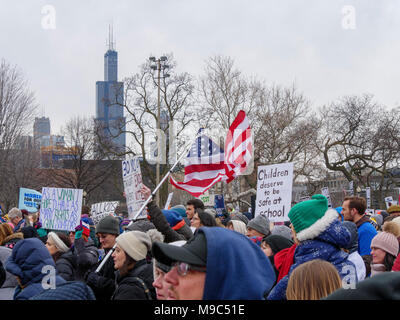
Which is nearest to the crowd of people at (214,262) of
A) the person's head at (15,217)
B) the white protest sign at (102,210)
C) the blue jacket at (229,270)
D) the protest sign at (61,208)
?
the blue jacket at (229,270)

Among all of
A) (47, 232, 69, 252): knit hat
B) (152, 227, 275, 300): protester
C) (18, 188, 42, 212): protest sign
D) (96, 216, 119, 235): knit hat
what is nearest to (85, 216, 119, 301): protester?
(96, 216, 119, 235): knit hat

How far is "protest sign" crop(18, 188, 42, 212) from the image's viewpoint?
44.1 ft

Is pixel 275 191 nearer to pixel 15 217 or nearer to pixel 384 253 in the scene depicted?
pixel 384 253

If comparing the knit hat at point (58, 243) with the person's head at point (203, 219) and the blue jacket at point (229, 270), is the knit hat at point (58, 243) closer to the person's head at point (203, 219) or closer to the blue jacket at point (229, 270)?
the person's head at point (203, 219)

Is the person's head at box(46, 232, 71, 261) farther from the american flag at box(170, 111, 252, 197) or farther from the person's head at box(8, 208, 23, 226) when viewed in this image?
the person's head at box(8, 208, 23, 226)

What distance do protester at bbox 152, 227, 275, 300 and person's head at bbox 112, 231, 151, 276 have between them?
249cm

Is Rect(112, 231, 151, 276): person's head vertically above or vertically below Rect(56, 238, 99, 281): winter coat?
above

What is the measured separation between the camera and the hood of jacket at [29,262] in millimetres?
3773

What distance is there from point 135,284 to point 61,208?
4.89 m

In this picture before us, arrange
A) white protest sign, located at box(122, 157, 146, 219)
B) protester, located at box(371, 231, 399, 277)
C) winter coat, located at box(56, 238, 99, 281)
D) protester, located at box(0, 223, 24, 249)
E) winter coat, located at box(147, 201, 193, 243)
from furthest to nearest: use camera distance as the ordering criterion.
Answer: white protest sign, located at box(122, 157, 146, 219)
protester, located at box(0, 223, 24, 249)
winter coat, located at box(147, 201, 193, 243)
winter coat, located at box(56, 238, 99, 281)
protester, located at box(371, 231, 399, 277)

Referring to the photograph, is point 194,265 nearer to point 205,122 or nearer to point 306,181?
point 205,122

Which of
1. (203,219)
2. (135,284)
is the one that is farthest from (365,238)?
(135,284)

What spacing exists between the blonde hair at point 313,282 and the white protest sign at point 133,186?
4.46m
